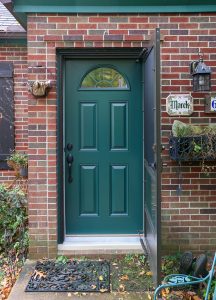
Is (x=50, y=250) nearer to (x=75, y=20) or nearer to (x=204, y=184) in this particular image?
(x=204, y=184)

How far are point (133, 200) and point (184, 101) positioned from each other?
4.63ft

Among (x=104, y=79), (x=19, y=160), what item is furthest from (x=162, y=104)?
(x=19, y=160)

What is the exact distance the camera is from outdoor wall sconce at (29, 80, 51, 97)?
452cm

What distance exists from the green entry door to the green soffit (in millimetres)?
626

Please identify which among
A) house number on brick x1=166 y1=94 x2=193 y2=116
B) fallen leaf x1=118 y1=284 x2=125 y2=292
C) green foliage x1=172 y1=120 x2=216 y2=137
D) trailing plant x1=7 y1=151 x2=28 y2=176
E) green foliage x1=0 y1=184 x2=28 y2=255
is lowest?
fallen leaf x1=118 y1=284 x2=125 y2=292

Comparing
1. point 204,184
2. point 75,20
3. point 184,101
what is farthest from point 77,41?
point 204,184

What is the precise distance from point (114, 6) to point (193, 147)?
6.08ft

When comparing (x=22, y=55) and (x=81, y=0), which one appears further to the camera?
(x=22, y=55)

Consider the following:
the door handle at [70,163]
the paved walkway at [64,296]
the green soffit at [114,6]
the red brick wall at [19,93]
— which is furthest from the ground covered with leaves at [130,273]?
the green soffit at [114,6]

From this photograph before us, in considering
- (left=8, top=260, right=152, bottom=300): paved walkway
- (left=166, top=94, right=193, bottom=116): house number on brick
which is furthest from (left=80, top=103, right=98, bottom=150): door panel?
(left=8, top=260, right=152, bottom=300): paved walkway

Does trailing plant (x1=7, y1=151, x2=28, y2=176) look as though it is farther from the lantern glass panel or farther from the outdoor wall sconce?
the lantern glass panel

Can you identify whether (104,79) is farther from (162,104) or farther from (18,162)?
(18,162)

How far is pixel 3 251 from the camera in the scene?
205 inches

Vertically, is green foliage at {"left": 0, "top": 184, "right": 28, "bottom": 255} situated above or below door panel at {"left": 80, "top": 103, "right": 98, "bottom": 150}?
below
